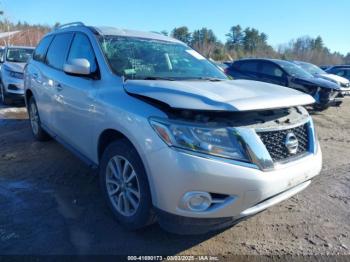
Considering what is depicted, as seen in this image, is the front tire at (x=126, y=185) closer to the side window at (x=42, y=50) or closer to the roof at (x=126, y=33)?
the roof at (x=126, y=33)

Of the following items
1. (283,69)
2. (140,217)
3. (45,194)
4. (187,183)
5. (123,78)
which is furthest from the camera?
(283,69)

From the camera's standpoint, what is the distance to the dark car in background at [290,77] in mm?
9906

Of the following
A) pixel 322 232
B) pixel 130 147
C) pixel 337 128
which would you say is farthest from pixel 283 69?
pixel 130 147

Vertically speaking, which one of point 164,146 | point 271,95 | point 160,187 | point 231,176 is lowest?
point 160,187

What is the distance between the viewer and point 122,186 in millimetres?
2914

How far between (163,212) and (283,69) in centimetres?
932

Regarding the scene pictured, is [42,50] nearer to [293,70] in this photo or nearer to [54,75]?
[54,75]

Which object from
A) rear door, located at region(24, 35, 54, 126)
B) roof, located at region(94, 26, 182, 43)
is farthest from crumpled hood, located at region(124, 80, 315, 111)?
rear door, located at region(24, 35, 54, 126)

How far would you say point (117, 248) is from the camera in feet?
8.85

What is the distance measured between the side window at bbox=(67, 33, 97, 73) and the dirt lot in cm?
145

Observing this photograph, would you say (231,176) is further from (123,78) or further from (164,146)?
(123,78)

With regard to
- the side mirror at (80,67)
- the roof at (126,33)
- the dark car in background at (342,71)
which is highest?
the roof at (126,33)

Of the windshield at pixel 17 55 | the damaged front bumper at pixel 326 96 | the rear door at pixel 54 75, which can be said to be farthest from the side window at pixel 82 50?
the damaged front bumper at pixel 326 96

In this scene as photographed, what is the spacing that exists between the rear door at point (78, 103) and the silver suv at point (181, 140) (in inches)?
0.7
